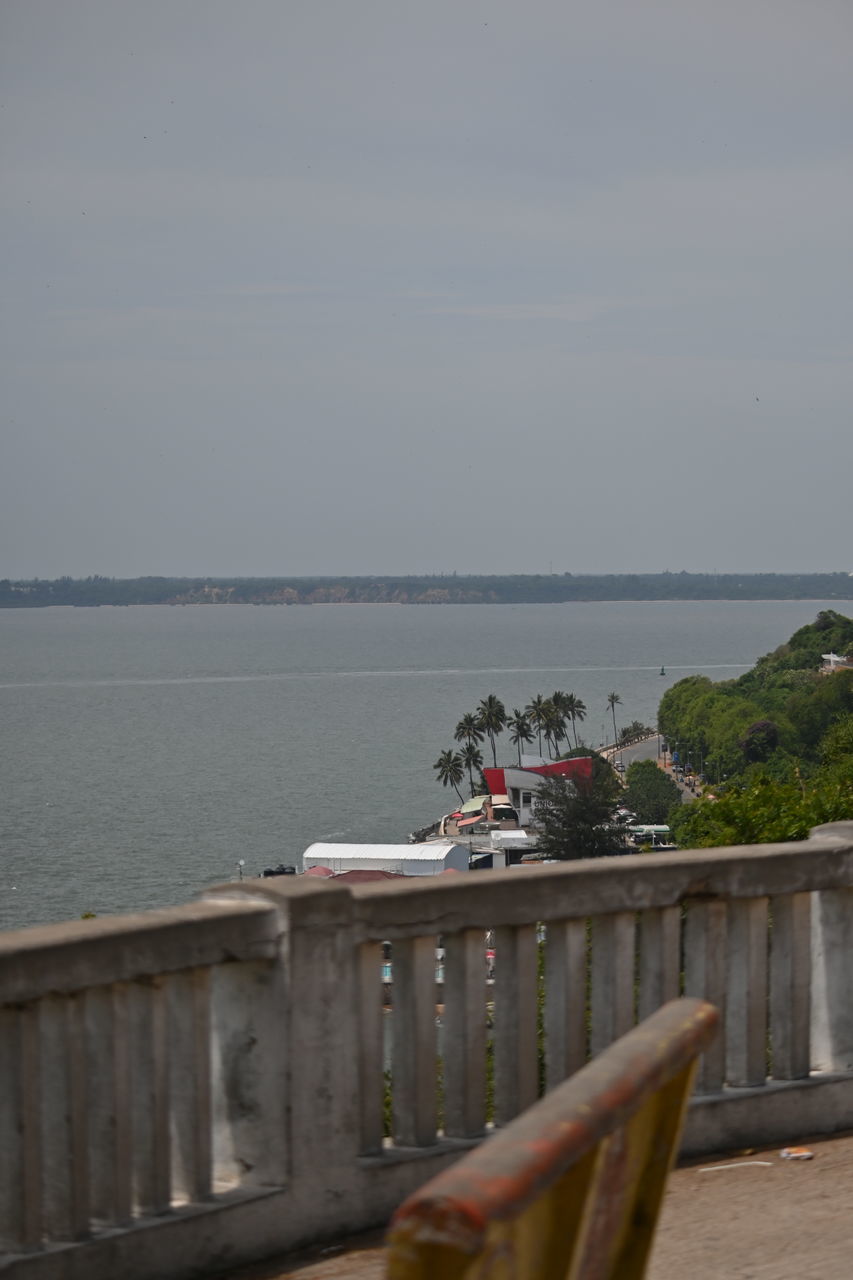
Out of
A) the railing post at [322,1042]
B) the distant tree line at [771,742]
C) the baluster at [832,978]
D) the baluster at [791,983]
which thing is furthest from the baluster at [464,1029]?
the distant tree line at [771,742]

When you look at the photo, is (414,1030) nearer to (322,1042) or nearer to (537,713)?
(322,1042)

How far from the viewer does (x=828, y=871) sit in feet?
18.8

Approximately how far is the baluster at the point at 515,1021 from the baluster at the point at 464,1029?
7 cm

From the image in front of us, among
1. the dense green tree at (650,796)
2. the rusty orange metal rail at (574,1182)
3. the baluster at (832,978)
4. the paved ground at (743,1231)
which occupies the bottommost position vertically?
the dense green tree at (650,796)

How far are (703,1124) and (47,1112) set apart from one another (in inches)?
101

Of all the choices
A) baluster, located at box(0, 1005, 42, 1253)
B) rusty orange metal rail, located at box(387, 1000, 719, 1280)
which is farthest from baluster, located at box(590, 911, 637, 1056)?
rusty orange metal rail, located at box(387, 1000, 719, 1280)

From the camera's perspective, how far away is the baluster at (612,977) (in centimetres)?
518

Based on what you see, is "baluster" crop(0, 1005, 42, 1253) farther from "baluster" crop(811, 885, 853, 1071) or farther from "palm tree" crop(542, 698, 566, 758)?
"palm tree" crop(542, 698, 566, 758)

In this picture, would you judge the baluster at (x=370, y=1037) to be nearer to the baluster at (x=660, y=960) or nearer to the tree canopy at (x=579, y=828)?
the baluster at (x=660, y=960)

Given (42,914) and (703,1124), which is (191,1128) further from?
(42,914)

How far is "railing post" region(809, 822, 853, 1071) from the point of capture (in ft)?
19.0

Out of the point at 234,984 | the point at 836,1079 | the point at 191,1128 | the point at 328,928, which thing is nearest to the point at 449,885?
the point at 328,928

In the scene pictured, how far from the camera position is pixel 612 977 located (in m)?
5.21

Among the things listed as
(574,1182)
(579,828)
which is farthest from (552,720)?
(574,1182)
